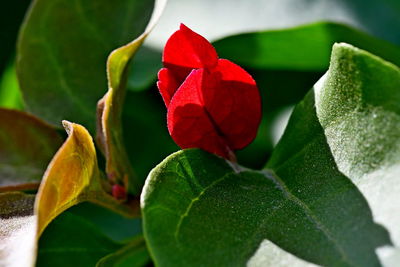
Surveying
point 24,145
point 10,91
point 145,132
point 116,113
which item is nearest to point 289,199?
point 116,113

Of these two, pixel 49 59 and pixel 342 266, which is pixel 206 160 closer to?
pixel 342 266

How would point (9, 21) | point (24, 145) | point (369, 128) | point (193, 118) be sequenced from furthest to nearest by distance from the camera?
point (9, 21), point (24, 145), point (193, 118), point (369, 128)

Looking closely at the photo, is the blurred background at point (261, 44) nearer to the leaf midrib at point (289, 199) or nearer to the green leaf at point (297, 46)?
the green leaf at point (297, 46)

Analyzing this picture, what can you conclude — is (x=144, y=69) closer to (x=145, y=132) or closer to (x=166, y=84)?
(x=145, y=132)

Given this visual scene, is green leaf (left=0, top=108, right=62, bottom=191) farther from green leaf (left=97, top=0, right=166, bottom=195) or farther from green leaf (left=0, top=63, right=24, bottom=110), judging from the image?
green leaf (left=0, top=63, right=24, bottom=110)

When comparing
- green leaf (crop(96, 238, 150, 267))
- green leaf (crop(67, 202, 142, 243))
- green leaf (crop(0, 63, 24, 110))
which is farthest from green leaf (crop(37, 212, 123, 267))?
green leaf (crop(0, 63, 24, 110))

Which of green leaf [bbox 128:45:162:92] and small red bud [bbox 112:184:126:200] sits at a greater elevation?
green leaf [bbox 128:45:162:92]

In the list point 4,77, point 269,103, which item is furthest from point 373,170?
point 4,77
